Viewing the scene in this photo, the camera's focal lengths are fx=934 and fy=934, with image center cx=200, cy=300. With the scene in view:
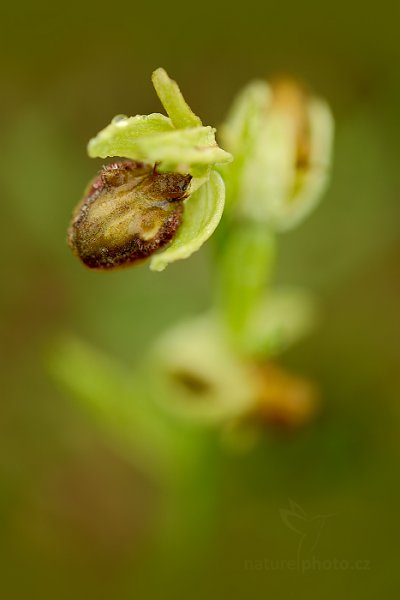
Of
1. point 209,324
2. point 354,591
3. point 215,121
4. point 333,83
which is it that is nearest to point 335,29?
point 333,83

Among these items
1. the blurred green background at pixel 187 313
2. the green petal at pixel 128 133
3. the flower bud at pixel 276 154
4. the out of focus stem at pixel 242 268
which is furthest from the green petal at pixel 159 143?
the blurred green background at pixel 187 313

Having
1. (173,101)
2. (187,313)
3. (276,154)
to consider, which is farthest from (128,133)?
(187,313)

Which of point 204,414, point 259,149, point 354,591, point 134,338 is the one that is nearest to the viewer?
point 259,149

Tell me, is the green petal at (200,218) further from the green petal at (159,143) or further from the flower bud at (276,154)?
the flower bud at (276,154)

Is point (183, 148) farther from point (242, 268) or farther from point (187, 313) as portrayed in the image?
point (187, 313)

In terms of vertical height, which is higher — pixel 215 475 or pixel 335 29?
pixel 335 29

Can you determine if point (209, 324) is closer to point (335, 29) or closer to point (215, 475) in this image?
point (215, 475)
